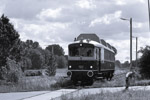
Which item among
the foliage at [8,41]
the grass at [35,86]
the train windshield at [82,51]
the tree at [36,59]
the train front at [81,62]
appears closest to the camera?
the grass at [35,86]

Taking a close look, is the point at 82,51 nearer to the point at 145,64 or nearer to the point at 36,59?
the point at 145,64

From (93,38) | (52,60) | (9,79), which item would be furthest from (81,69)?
(52,60)

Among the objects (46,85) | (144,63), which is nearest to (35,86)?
(46,85)

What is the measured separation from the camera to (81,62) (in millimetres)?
32938

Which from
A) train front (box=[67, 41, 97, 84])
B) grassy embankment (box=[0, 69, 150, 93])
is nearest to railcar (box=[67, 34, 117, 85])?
train front (box=[67, 41, 97, 84])

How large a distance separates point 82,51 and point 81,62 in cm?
93

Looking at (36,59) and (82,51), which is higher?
(36,59)

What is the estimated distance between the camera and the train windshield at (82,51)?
33.1 m

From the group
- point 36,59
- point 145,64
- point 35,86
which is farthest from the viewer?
point 36,59

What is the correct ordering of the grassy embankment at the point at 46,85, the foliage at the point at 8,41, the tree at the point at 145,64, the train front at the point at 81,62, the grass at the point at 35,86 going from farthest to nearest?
the foliage at the point at 8,41
the tree at the point at 145,64
the train front at the point at 81,62
the grassy embankment at the point at 46,85
the grass at the point at 35,86

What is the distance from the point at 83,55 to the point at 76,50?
0.68 meters

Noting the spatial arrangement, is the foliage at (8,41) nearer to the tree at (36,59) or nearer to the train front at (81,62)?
the train front at (81,62)

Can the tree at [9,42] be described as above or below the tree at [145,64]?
above

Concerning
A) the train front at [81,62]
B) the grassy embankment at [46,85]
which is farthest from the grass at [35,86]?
the train front at [81,62]
